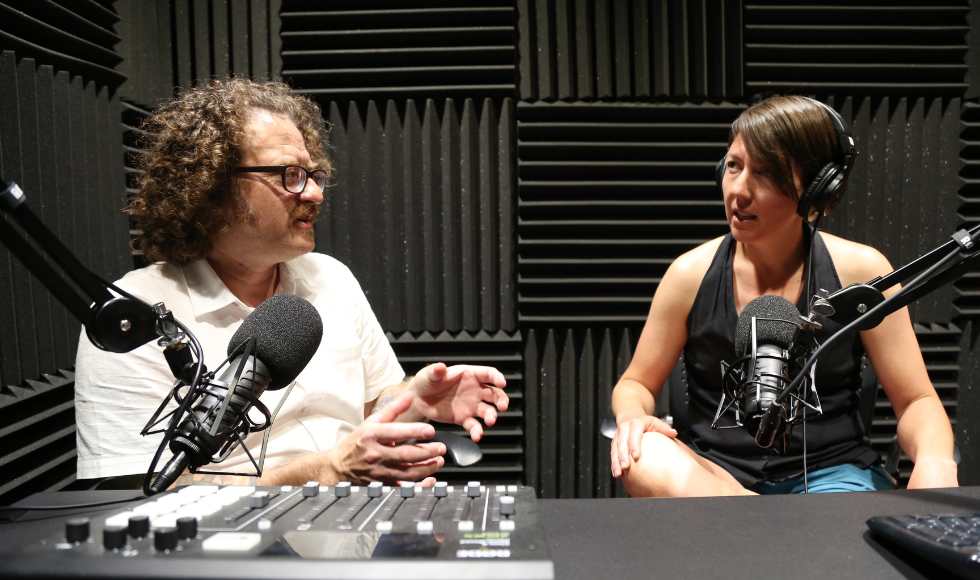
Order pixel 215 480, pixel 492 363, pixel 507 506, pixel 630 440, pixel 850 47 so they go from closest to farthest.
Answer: pixel 507 506 < pixel 215 480 < pixel 630 440 < pixel 850 47 < pixel 492 363

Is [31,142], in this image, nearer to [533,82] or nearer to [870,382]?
[533,82]

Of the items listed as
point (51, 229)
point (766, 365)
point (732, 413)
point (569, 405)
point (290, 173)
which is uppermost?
point (290, 173)

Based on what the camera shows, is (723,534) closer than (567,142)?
Yes

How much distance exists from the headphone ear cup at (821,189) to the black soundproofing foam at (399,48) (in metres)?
1.44

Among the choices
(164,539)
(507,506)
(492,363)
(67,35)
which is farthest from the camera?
(492,363)

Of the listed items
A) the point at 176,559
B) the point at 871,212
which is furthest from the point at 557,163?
the point at 176,559

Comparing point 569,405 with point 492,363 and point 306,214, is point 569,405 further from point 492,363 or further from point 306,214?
point 306,214

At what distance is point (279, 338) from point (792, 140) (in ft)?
4.54

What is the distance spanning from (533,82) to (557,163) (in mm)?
372

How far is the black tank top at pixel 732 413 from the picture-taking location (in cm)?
160

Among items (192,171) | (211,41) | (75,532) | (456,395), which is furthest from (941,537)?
(211,41)

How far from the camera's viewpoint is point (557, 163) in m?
2.56

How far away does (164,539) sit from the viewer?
21.1 inches

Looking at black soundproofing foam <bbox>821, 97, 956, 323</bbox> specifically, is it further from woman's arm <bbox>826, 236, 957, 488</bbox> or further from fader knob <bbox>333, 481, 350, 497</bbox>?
fader knob <bbox>333, 481, 350, 497</bbox>
